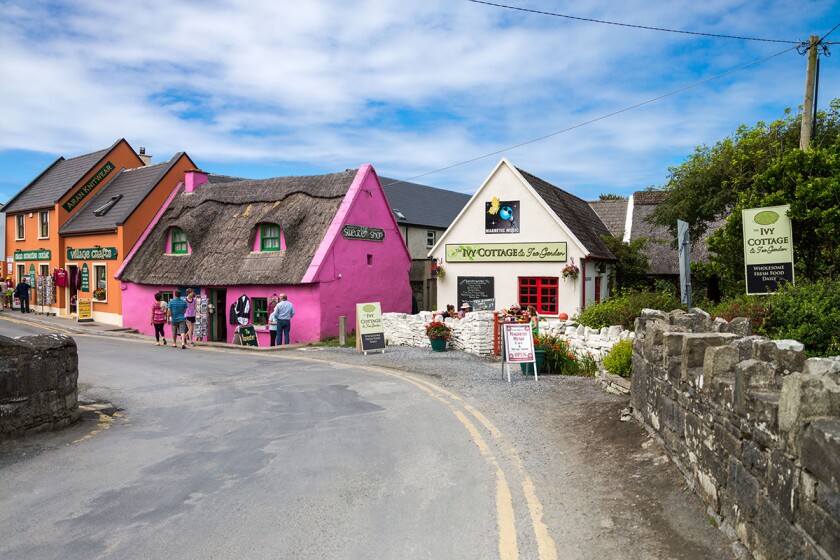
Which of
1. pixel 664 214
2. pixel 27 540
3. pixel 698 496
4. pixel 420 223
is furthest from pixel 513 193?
pixel 27 540

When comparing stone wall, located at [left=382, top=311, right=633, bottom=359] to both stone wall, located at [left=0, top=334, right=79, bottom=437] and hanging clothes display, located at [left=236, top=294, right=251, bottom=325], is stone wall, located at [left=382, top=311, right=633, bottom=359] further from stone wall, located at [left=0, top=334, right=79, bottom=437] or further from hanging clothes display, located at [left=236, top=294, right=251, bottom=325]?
stone wall, located at [left=0, top=334, right=79, bottom=437]

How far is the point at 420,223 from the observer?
121 ft

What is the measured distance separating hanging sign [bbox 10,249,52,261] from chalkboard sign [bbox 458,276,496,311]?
24.1 metres

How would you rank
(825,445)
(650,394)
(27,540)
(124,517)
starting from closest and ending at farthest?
1. (825,445)
2. (27,540)
3. (124,517)
4. (650,394)

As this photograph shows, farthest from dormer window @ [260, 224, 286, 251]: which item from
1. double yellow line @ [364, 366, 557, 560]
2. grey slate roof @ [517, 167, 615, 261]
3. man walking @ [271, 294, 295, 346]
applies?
double yellow line @ [364, 366, 557, 560]

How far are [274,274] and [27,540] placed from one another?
18.9 m

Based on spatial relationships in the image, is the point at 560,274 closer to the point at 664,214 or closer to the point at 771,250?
the point at 664,214

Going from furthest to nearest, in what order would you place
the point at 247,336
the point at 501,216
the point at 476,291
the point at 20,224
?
1. the point at 20,224
2. the point at 476,291
3. the point at 501,216
4. the point at 247,336

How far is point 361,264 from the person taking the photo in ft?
84.6

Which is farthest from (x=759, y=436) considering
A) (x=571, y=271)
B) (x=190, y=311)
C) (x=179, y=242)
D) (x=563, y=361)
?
(x=179, y=242)

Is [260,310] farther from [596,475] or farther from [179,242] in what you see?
[596,475]

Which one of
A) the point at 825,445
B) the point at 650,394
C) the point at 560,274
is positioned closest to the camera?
the point at 825,445

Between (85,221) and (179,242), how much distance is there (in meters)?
8.25

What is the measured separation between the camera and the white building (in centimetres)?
2370
